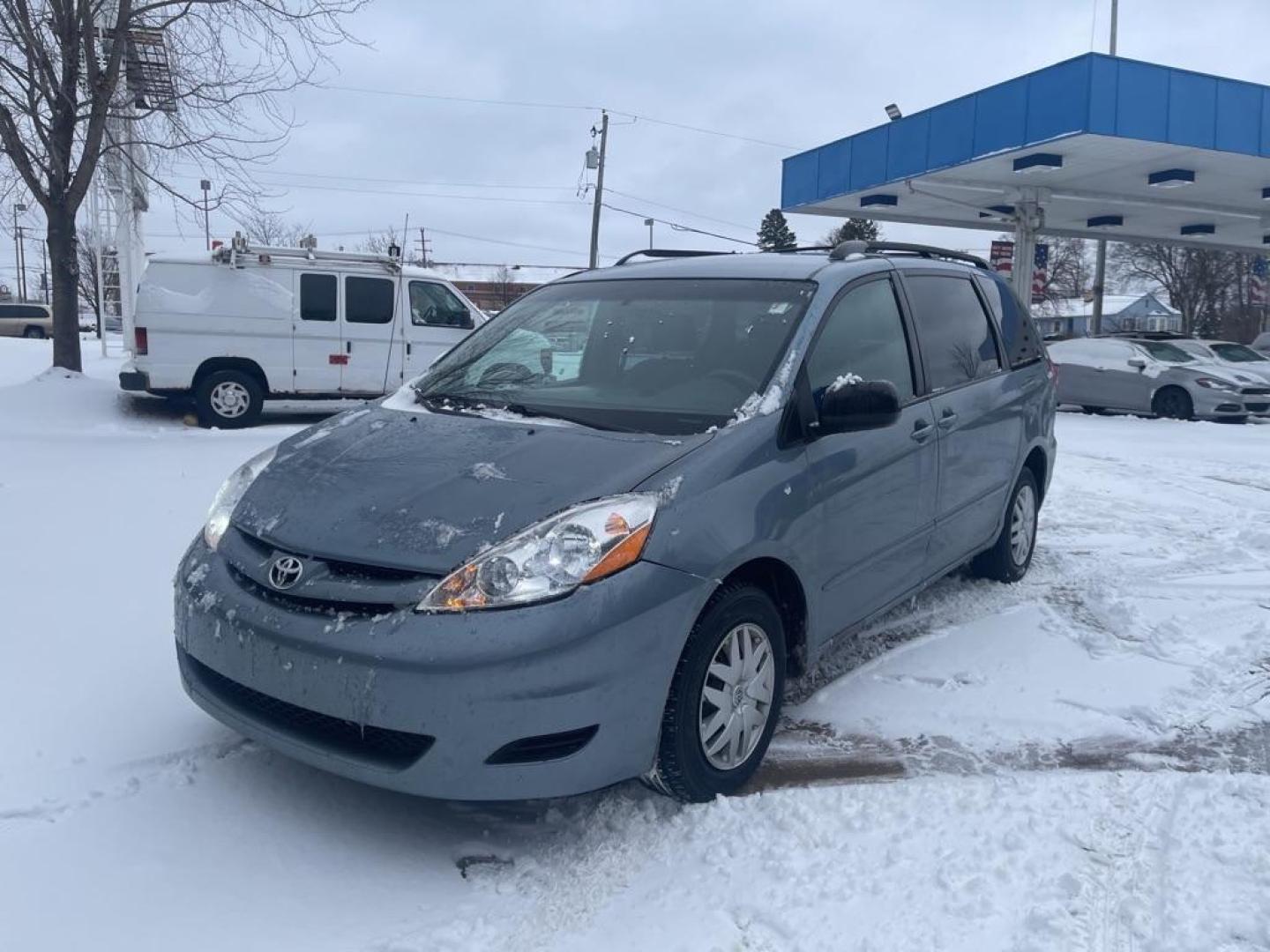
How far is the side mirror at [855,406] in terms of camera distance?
3566mm

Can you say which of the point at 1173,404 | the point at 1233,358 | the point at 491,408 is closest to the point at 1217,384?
the point at 1173,404

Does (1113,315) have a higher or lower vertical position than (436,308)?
higher

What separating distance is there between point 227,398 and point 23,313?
37023 mm

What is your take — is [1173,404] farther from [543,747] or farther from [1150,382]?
[543,747]

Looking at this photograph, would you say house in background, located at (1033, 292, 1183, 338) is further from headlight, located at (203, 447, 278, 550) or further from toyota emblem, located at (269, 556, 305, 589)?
toyota emblem, located at (269, 556, 305, 589)

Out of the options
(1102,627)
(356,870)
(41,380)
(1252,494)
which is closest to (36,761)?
(356,870)

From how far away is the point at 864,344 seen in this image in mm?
4234

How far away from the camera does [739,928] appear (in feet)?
8.56

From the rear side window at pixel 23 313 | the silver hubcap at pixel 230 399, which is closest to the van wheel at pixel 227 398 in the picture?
the silver hubcap at pixel 230 399

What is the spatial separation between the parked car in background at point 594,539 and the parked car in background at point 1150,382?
42.4ft

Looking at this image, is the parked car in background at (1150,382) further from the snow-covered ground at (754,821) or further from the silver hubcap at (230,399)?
the snow-covered ground at (754,821)

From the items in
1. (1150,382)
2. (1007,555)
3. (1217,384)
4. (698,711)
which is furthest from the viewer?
(1150,382)

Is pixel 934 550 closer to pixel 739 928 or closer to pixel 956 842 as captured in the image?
pixel 956 842

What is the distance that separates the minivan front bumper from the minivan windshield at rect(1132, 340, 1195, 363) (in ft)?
53.9
